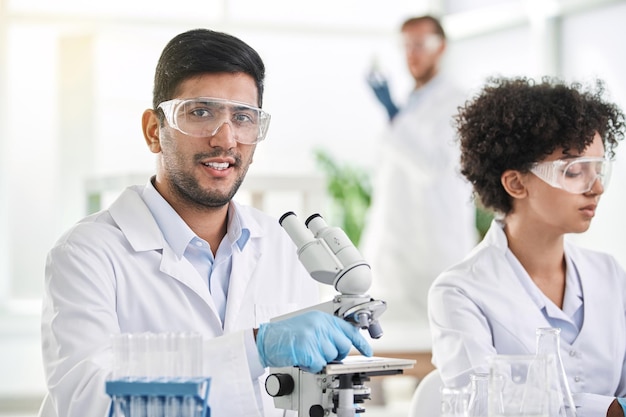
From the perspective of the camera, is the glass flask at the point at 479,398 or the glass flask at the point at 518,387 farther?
the glass flask at the point at 479,398

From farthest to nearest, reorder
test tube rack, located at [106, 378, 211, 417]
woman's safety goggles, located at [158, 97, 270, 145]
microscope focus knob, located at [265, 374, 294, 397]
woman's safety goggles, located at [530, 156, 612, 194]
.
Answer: woman's safety goggles, located at [530, 156, 612, 194] < woman's safety goggles, located at [158, 97, 270, 145] < microscope focus knob, located at [265, 374, 294, 397] < test tube rack, located at [106, 378, 211, 417]

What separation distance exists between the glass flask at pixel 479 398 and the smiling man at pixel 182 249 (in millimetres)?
405

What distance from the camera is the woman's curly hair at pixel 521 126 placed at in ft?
7.77

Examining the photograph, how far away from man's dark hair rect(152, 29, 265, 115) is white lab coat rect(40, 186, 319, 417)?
11.0 inches

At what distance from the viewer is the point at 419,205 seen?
4.94m

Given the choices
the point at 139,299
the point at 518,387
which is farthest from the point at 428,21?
the point at 518,387

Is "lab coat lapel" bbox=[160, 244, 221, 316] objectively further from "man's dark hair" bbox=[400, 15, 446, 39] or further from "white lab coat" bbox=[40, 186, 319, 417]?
"man's dark hair" bbox=[400, 15, 446, 39]

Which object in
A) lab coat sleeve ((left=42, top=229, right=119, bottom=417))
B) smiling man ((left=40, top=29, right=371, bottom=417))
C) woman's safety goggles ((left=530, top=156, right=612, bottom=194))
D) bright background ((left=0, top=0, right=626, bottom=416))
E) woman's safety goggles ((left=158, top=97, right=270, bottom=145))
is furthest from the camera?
bright background ((left=0, top=0, right=626, bottom=416))

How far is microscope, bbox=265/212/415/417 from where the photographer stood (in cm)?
149

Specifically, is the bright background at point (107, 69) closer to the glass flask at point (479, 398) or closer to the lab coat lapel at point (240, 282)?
the lab coat lapel at point (240, 282)

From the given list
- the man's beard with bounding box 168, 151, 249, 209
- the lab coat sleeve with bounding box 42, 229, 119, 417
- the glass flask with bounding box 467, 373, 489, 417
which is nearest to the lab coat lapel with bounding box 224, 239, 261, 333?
the man's beard with bounding box 168, 151, 249, 209

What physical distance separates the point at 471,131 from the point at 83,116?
3.27 metres

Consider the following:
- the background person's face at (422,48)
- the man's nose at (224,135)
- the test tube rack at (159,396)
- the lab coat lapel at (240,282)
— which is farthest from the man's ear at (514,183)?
the background person's face at (422,48)

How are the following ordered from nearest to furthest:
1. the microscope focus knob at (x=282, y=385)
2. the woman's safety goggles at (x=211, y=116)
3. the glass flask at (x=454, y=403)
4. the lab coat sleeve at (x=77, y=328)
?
the glass flask at (x=454, y=403), the microscope focus knob at (x=282, y=385), the lab coat sleeve at (x=77, y=328), the woman's safety goggles at (x=211, y=116)
